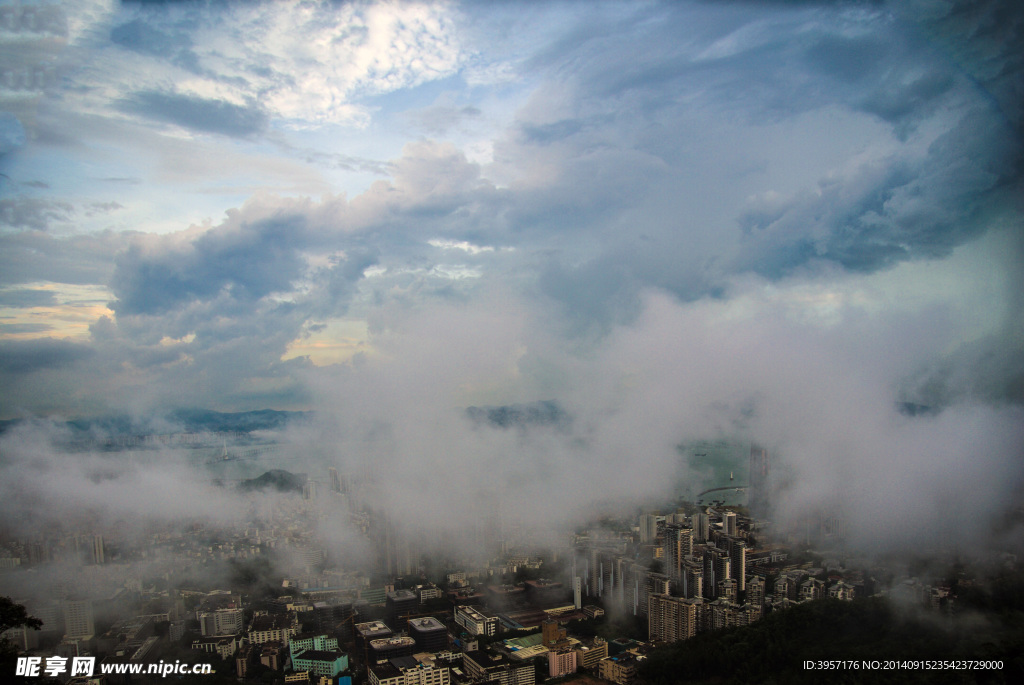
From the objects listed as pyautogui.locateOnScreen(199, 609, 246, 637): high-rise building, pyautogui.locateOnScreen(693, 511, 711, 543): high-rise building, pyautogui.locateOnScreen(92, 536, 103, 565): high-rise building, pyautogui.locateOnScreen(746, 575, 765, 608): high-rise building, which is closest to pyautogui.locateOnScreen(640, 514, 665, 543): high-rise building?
pyautogui.locateOnScreen(693, 511, 711, 543): high-rise building

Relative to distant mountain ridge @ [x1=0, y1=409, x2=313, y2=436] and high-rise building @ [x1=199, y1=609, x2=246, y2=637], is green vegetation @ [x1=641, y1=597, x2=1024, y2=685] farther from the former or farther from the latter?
distant mountain ridge @ [x1=0, y1=409, x2=313, y2=436]

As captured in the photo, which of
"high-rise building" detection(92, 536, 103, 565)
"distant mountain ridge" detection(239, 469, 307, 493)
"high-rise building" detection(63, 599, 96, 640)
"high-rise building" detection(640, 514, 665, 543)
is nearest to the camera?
"high-rise building" detection(63, 599, 96, 640)

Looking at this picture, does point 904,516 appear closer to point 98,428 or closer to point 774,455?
point 774,455

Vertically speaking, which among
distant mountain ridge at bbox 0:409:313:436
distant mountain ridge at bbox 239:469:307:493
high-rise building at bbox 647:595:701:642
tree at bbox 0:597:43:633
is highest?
distant mountain ridge at bbox 0:409:313:436

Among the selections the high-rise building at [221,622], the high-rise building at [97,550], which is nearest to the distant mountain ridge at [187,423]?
the high-rise building at [97,550]

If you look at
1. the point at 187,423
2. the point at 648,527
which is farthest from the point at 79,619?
the point at 648,527

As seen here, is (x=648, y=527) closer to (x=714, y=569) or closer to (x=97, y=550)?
(x=714, y=569)

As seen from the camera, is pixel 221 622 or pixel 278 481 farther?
pixel 278 481

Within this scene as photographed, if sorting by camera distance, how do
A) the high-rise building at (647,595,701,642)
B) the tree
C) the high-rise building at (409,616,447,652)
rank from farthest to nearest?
the high-rise building at (647,595,701,642), the high-rise building at (409,616,447,652), the tree
